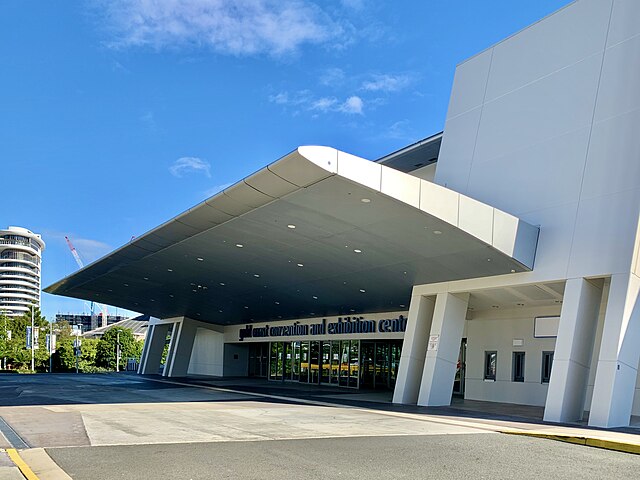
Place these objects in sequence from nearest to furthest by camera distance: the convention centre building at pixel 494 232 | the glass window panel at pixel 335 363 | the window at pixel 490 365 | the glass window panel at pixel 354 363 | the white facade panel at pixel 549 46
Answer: the convention centre building at pixel 494 232
the white facade panel at pixel 549 46
the window at pixel 490 365
the glass window panel at pixel 354 363
the glass window panel at pixel 335 363

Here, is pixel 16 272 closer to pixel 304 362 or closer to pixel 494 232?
pixel 304 362

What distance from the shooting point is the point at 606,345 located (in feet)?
53.2

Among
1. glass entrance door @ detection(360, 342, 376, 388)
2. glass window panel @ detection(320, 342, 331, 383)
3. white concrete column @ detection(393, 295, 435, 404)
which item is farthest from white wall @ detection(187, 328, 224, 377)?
white concrete column @ detection(393, 295, 435, 404)

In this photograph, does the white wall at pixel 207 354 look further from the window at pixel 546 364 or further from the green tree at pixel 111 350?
the window at pixel 546 364

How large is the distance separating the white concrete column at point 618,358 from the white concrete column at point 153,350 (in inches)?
1544

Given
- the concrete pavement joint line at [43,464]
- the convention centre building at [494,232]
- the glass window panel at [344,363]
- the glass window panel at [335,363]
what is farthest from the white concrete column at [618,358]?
the glass window panel at [335,363]

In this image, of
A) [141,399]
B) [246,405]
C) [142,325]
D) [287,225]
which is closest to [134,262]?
[141,399]

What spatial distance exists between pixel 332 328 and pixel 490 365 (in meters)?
12.1

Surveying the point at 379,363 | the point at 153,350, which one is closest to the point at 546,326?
the point at 379,363

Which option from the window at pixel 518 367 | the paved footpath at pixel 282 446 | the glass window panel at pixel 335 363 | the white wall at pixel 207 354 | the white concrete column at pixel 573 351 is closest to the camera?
the paved footpath at pixel 282 446

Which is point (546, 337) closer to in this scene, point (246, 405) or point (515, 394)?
point (515, 394)

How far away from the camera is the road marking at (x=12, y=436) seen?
35.1 feet

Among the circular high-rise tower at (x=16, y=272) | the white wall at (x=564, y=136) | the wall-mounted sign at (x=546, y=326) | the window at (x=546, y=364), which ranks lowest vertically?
the circular high-rise tower at (x=16, y=272)

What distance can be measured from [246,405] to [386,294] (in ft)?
26.4
